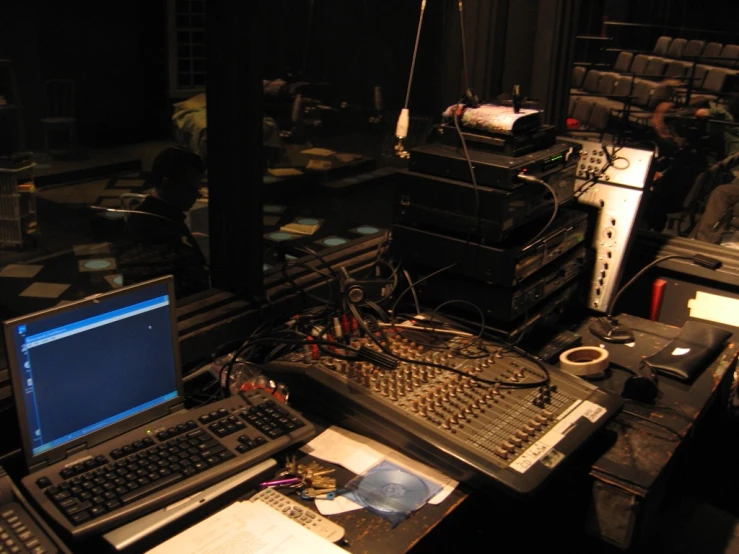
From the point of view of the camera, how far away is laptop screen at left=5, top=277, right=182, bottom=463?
119 centimetres

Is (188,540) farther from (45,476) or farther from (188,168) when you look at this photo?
(188,168)

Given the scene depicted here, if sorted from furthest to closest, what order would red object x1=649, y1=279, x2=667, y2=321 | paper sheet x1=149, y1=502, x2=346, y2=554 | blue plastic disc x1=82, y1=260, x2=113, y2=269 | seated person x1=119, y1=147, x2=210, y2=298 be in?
red object x1=649, y1=279, x2=667, y2=321 < blue plastic disc x1=82, y1=260, x2=113, y2=269 < seated person x1=119, y1=147, x2=210, y2=298 < paper sheet x1=149, y1=502, x2=346, y2=554

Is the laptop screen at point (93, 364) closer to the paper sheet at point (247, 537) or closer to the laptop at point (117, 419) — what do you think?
the laptop at point (117, 419)

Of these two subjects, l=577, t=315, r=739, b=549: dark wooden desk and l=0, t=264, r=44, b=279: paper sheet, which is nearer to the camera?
l=577, t=315, r=739, b=549: dark wooden desk

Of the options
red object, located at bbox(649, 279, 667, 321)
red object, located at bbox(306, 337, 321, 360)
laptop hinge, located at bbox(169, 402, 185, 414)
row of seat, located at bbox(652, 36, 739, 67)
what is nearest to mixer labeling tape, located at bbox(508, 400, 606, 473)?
red object, located at bbox(306, 337, 321, 360)

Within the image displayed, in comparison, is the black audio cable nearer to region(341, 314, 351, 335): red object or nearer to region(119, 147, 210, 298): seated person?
region(341, 314, 351, 335): red object

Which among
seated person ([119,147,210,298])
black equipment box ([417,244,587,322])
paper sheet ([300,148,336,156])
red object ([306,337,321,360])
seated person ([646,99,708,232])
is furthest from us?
paper sheet ([300,148,336,156])

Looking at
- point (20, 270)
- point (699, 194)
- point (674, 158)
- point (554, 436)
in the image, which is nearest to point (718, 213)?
point (699, 194)

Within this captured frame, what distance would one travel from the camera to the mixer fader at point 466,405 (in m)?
1.32

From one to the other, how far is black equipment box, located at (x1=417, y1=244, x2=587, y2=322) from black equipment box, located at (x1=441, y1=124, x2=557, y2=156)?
33cm

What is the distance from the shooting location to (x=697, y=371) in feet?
6.03

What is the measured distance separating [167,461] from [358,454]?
0.36 metres

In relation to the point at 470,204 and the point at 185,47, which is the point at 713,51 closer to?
the point at 470,204

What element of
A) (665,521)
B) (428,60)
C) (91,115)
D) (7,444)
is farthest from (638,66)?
(7,444)
